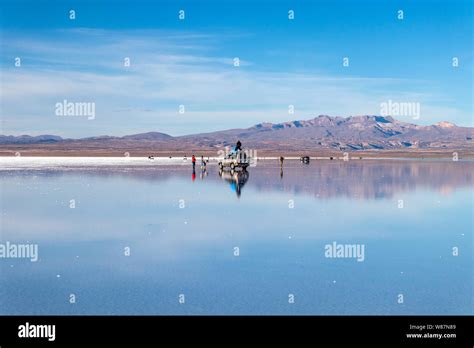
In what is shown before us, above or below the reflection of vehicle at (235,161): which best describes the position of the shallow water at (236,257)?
below

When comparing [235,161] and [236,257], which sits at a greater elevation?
[235,161]

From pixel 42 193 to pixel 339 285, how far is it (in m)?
21.7

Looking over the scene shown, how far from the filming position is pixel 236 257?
44.1ft

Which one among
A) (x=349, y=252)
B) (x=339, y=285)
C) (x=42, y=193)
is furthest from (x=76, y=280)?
(x=42, y=193)

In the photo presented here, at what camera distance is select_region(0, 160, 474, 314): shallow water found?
968cm

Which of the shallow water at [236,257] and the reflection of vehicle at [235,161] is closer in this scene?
the shallow water at [236,257]

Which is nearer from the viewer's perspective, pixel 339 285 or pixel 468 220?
pixel 339 285

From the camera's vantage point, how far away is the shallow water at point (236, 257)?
968 centimetres

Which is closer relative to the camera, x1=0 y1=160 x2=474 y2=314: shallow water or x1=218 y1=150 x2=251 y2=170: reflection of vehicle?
x1=0 y1=160 x2=474 y2=314: shallow water

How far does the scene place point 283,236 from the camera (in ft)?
53.7

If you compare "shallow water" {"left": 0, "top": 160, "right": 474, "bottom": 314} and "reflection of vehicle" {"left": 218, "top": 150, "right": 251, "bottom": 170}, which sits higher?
"reflection of vehicle" {"left": 218, "top": 150, "right": 251, "bottom": 170}

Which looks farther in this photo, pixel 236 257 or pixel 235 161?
pixel 235 161
